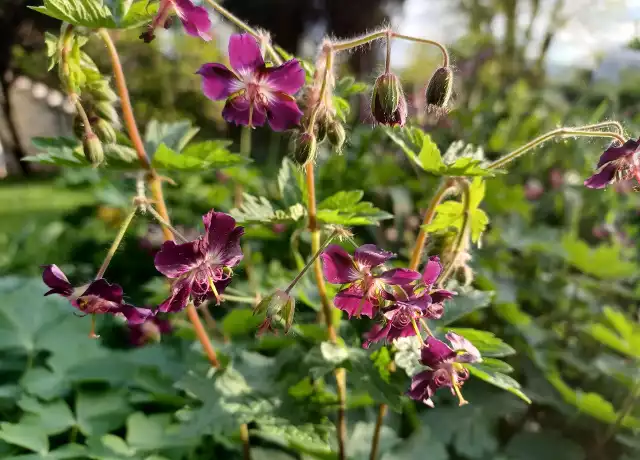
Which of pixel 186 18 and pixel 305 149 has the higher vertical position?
pixel 186 18

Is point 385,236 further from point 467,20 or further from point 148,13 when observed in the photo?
point 467,20

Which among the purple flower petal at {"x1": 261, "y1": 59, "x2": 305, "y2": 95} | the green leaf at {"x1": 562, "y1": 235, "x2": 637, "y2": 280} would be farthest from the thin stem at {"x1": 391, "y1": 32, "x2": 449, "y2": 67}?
the green leaf at {"x1": 562, "y1": 235, "x2": 637, "y2": 280}

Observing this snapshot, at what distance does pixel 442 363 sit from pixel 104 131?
60 centimetres

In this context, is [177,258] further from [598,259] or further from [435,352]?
[598,259]

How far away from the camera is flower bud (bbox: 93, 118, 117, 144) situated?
33.3 inches

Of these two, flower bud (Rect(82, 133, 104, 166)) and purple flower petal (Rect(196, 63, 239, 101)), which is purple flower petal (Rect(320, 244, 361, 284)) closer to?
purple flower petal (Rect(196, 63, 239, 101))

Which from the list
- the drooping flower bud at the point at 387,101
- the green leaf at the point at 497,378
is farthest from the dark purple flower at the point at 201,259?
the green leaf at the point at 497,378

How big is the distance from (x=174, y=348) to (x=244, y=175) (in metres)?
0.59

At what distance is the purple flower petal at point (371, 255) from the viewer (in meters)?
0.71

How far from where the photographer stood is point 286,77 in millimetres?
712

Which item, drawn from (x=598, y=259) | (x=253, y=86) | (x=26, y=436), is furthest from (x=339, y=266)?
(x=598, y=259)

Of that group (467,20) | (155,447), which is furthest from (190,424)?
(467,20)

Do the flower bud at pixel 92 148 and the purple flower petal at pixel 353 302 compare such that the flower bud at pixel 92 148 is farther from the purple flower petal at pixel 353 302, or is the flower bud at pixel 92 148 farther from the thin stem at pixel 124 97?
the purple flower petal at pixel 353 302

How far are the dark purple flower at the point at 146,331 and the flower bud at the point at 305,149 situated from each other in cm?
67
